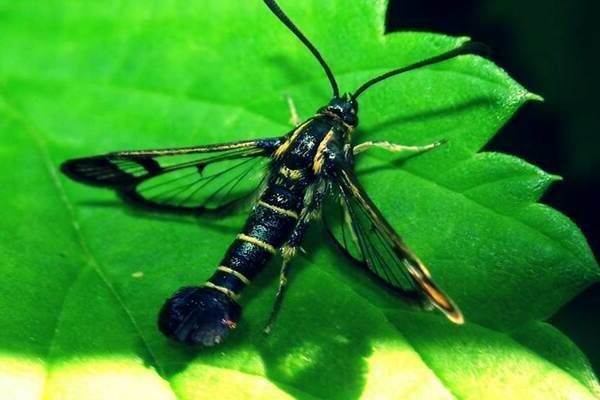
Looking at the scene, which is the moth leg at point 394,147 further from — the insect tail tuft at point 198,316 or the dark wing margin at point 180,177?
the insect tail tuft at point 198,316

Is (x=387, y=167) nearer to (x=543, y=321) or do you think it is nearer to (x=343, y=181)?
(x=343, y=181)

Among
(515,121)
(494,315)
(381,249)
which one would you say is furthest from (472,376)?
(515,121)

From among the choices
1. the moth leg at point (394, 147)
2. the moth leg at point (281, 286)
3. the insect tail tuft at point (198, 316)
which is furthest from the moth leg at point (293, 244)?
the moth leg at point (394, 147)

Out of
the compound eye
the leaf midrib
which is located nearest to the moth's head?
the compound eye

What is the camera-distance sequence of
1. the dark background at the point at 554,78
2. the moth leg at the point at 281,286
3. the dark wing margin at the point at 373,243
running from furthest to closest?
1. the dark background at the point at 554,78
2. the moth leg at the point at 281,286
3. the dark wing margin at the point at 373,243

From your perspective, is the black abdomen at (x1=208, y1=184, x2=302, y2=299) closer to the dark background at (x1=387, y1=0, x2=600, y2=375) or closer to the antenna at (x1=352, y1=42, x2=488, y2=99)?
the antenna at (x1=352, y1=42, x2=488, y2=99)

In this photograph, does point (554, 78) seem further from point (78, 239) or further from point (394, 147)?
point (78, 239)

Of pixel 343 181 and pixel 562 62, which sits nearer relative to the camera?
pixel 343 181

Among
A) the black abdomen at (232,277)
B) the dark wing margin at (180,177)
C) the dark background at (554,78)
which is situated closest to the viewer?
the black abdomen at (232,277)
